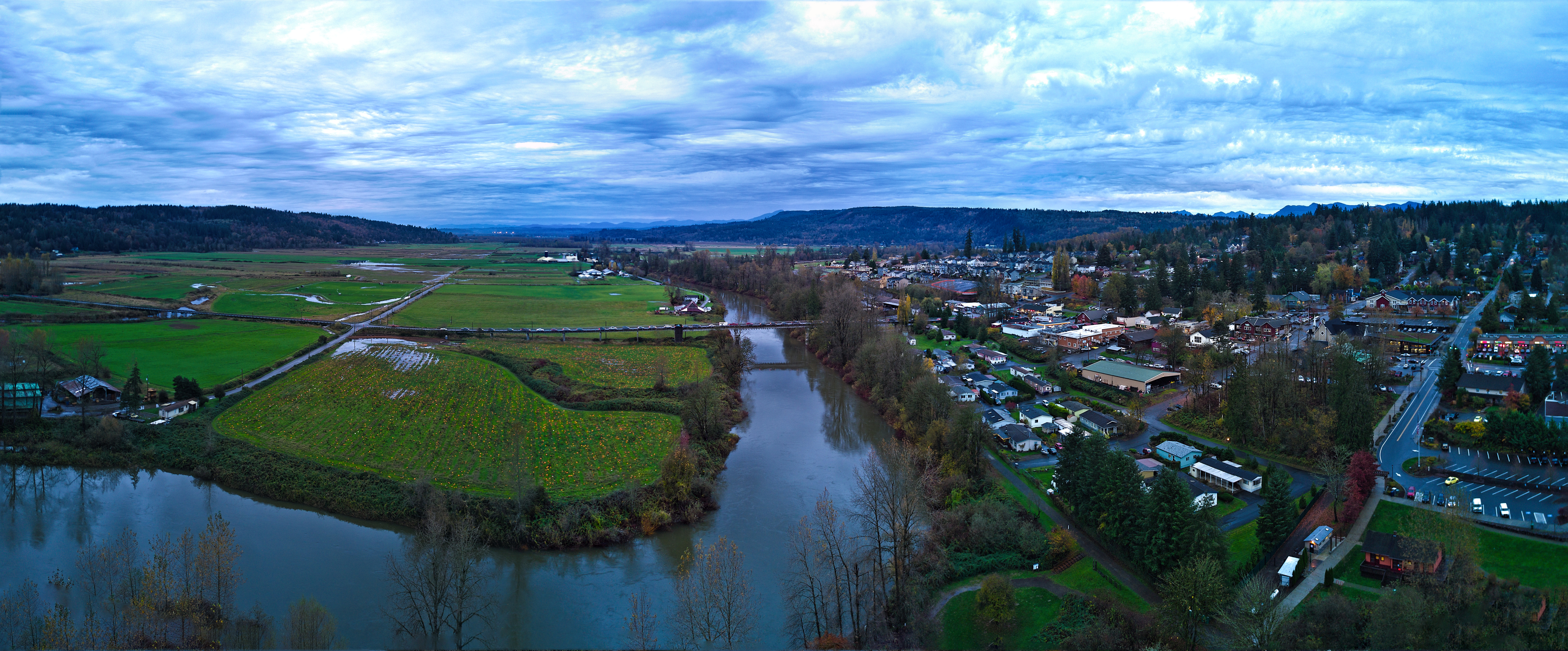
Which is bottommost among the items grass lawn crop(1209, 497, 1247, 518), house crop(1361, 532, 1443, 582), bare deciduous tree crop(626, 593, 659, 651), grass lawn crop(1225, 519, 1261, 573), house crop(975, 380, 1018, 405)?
bare deciduous tree crop(626, 593, 659, 651)

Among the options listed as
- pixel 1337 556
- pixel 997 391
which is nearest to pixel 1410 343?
pixel 997 391

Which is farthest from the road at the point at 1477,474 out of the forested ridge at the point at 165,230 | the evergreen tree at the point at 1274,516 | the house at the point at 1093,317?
the forested ridge at the point at 165,230

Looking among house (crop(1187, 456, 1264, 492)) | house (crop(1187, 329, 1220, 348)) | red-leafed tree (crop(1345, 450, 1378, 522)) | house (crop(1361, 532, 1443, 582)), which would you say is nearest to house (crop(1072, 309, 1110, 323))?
house (crop(1187, 329, 1220, 348))

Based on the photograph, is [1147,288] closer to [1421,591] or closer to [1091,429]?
[1091,429]

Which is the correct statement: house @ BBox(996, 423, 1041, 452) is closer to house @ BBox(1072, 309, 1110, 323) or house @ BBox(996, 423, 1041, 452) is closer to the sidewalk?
the sidewalk

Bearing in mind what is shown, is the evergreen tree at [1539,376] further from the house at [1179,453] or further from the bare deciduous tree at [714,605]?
the bare deciduous tree at [714,605]

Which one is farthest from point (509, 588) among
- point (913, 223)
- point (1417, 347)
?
point (913, 223)
